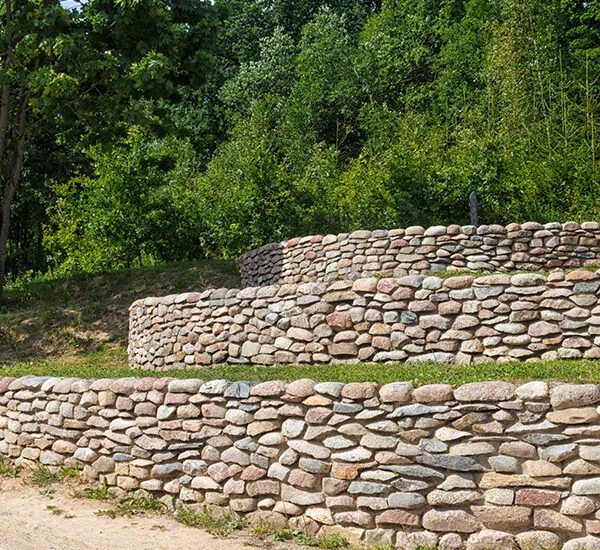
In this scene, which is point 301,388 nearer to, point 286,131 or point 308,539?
point 308,539

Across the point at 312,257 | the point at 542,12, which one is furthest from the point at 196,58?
the point at 542,12

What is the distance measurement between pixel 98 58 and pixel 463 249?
7.79 m

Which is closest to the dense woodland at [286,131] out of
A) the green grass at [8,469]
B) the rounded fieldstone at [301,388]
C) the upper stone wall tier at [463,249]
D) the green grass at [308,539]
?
the upper stone wall tier at [463,249]

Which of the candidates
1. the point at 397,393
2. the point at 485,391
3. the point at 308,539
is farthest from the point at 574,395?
the point at 308,539

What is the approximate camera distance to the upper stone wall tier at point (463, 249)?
1148cm

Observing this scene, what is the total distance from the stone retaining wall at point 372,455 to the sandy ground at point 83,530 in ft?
1.20

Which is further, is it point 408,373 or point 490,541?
point 408,373

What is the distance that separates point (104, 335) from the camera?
13906 millimetres

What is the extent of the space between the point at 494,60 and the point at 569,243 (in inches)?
543

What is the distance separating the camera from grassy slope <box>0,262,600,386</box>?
22.5 feet

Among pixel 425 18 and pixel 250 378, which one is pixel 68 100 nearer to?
pixel 250 378

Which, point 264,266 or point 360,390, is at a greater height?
point 264,266

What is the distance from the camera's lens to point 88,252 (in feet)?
66.6

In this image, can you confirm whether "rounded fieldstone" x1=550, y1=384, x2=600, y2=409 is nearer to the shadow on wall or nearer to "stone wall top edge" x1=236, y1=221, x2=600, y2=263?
"stone wall top edge" x1=236, y1=221, x2=600, y2=263
